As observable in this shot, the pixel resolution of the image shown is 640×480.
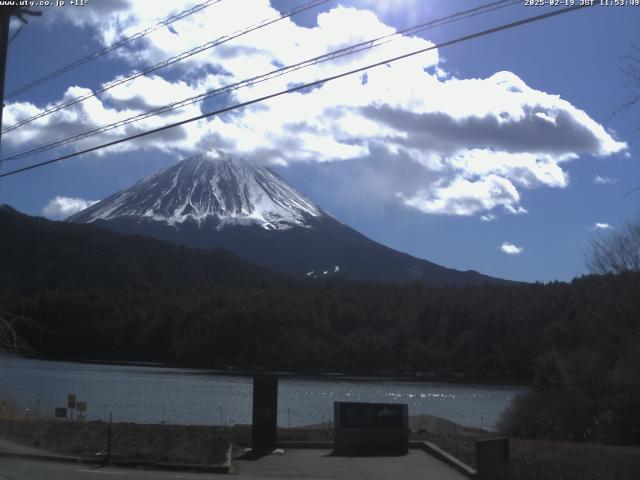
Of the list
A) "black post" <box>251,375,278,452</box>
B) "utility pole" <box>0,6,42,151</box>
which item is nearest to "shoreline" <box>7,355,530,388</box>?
"black post" <box>251,375,278,452</box>

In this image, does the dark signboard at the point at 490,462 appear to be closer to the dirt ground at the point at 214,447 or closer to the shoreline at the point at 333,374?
the dirt ground at the point at 214,447

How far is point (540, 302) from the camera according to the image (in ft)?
364

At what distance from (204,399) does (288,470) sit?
1467 inches

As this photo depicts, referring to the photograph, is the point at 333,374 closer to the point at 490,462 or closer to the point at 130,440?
the point at 130,440

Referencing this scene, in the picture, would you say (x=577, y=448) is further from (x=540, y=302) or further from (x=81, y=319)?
(x=81, y=319)

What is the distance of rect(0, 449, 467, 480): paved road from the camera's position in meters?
16.7

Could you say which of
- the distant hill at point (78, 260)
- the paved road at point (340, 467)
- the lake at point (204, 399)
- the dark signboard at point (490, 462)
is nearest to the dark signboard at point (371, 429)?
the paved road at point (340, 467)

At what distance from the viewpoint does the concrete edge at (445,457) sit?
1825cm

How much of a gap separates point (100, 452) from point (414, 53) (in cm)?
1223

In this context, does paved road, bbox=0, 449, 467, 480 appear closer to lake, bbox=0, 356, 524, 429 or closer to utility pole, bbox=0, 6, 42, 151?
utility pole, bbox=0, 6, 42, 151

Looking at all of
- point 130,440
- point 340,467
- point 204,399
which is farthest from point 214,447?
point 204,399

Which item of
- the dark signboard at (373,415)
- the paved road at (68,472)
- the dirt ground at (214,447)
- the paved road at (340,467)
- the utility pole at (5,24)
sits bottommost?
the paved road at (340,467)

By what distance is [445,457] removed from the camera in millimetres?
20750

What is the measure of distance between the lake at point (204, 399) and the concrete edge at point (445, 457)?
1587 centimetres
